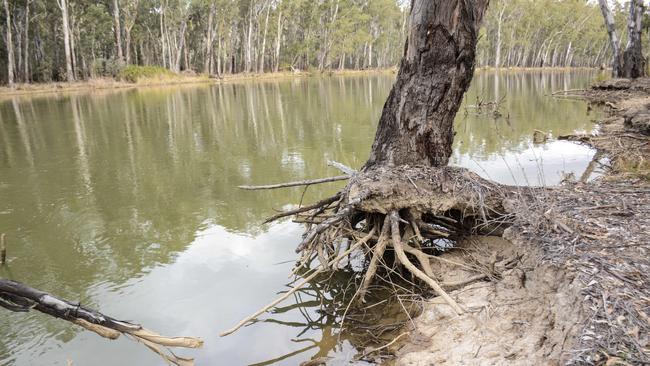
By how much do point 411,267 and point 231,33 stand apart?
52064 mm

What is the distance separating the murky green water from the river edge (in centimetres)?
67

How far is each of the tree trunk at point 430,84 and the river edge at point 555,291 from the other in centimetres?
107

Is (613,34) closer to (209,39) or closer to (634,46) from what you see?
(634,46)

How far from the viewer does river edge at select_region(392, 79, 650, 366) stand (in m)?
2.55

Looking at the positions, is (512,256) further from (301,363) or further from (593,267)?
(301,363)

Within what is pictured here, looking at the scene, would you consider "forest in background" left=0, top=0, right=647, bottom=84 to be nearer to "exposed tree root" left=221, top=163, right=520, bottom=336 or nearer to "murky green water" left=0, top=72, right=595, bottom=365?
"murky green water" left=0, top=72, right=595, bottom=365

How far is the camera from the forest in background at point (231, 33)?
36.6 meters

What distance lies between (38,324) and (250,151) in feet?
23.4

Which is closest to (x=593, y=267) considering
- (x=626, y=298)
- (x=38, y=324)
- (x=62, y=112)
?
(x=626, y=298)

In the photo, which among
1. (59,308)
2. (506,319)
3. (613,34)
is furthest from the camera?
(613,34)

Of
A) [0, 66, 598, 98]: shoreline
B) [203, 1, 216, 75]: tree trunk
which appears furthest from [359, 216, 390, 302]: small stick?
[203, 1, 216, 75]: tree trunk

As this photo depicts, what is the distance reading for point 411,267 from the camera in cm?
398

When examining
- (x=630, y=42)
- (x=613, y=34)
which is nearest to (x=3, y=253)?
(x=613, y=34)

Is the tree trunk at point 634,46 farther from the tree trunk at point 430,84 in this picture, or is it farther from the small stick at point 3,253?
the small stick at point 3,253
